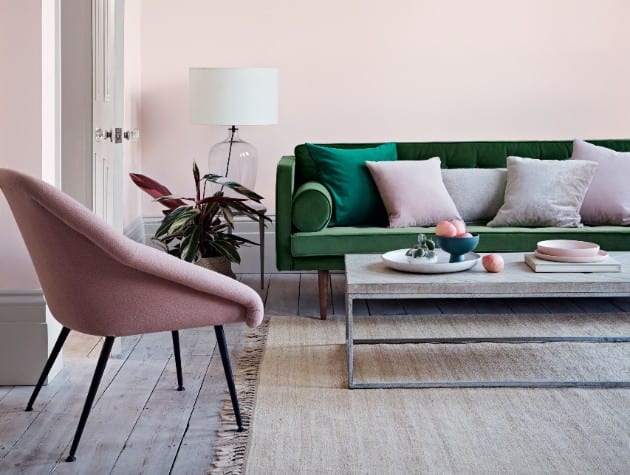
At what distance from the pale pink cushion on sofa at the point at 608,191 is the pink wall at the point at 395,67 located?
36.0 inches

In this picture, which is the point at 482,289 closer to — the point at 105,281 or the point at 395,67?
the point at 105,281

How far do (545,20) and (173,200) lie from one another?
2.47m

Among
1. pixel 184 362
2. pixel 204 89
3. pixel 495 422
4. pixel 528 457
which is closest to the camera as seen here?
pixel 528 457

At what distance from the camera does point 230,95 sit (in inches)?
195

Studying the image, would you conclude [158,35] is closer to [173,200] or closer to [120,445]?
[173,200]

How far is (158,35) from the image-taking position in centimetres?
560

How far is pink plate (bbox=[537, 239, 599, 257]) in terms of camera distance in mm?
3523

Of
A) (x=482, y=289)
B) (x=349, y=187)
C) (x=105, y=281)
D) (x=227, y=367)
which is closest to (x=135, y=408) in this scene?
(x=227, y=367)

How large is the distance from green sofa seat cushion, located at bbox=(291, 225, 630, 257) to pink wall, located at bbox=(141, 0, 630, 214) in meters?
1.36

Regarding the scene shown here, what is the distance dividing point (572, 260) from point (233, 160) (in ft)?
7.60

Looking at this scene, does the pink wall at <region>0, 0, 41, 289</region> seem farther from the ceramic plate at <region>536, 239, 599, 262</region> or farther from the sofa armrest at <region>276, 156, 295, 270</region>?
the ceramic plate at <region>536, 239, 599, 262</region>

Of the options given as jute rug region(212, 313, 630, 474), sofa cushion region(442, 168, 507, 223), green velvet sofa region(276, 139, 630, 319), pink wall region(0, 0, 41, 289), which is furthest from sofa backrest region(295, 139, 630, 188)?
pink wall region(0, 0, 41, 289)

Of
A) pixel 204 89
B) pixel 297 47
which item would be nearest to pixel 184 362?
pixel 204 89

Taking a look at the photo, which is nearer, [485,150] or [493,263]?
[493,263]
